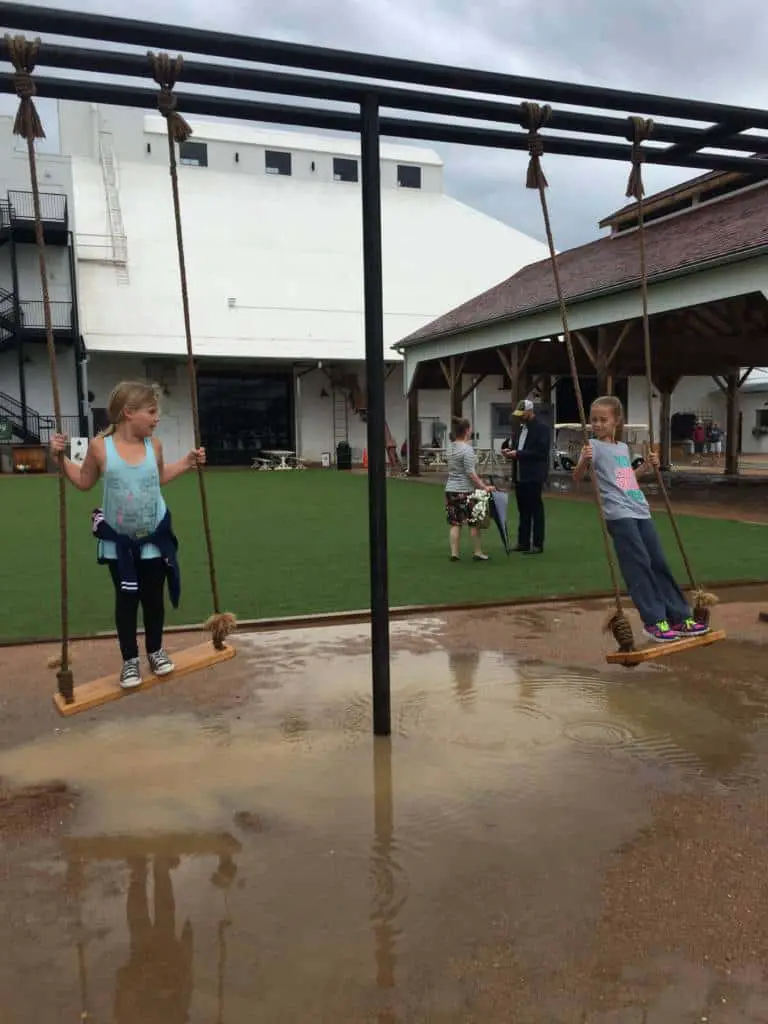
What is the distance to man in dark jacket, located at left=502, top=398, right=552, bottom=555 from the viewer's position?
9.80 m

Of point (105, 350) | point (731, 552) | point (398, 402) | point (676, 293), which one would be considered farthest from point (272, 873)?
point (398, 402)

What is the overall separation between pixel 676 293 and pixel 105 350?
1808 centimetres

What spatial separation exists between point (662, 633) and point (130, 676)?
271 centimetres

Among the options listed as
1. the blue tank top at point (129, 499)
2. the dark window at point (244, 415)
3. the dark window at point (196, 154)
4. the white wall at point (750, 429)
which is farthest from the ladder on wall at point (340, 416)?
the blue tank top at point (129, 499)

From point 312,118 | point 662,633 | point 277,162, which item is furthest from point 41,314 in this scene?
point 662,633

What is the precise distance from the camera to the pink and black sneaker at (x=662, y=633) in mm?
4531

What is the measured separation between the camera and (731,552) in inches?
399

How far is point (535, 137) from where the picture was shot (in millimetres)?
4184

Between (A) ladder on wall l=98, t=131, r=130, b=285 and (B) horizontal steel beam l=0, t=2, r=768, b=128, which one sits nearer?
(B) horizontal steel beam l=0, t=2, r=768, b=128

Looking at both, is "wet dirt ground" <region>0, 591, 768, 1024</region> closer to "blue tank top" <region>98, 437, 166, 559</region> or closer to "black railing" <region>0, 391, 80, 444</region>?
"blue tank top" <region>98, 437, 166, 559</region>

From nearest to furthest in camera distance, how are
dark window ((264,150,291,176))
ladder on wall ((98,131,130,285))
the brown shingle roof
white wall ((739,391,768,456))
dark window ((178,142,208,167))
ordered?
the brown shingle roof < ladder on wall ((98,131,130,285)) < white wall ((739,391,768,456)) < dark window ((178,142,208,167)) < dark window ((264,150,291,176))

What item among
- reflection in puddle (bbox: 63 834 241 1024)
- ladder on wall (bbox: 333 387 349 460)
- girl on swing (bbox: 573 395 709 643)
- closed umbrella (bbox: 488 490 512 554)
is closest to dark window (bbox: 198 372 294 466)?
ladder on wall (bbox: 333 387 349 460)

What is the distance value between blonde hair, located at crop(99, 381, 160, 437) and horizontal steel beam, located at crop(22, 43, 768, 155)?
1331 millimetres

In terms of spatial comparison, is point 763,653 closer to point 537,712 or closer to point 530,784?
point 537,712
